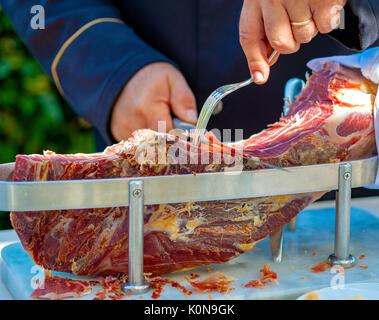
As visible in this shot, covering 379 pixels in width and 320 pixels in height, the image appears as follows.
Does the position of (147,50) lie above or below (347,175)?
above

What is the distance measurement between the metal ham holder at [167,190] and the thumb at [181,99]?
69 cm

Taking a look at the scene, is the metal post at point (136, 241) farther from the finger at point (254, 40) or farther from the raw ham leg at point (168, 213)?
the finger at point (254, 40)

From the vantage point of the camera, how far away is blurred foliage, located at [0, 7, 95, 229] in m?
2.97

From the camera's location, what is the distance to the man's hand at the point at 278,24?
1234 mm

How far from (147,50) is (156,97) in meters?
0.18

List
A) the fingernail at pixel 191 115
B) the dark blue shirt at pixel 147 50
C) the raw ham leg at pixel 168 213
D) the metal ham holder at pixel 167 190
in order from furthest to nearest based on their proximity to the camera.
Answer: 1. the dark blue shirt at pixel 147 50
2. the fingernail at pixel 191 115
3. the raw ham leg at pixel 168 213
4. the metal ham holder at pixel 167 190

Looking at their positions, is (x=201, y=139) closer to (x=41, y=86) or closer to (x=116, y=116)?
(x=116, y=116)

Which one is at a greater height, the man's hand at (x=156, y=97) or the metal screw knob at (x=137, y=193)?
the man's hand at (x=156, y=97)

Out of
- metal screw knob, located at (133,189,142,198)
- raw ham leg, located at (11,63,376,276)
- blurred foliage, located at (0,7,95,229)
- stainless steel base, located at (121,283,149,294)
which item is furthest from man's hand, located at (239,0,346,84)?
blurred foliage, located at (0,7,95,229)

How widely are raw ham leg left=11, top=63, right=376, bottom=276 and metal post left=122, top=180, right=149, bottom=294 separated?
7cm

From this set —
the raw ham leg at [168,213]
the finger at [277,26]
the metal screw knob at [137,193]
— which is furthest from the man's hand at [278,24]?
the metal screw knob at [137,193]

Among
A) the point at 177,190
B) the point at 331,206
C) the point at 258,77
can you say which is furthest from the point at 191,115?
the point at 177,190

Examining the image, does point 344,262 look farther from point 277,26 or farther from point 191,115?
point 191,115

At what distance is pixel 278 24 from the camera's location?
124 centimetres
